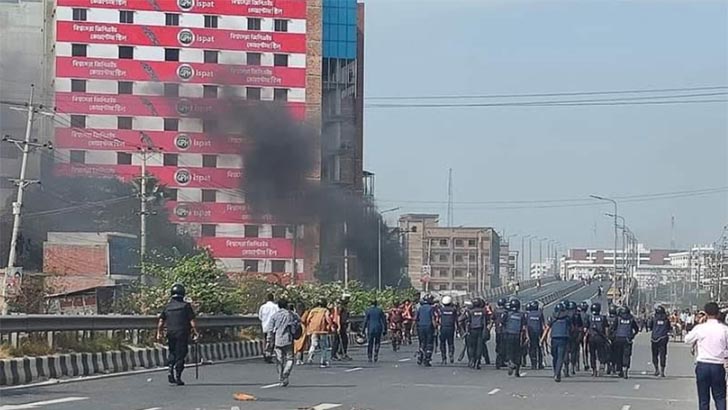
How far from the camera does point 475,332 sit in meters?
30.2

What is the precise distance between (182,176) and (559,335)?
5532 cm

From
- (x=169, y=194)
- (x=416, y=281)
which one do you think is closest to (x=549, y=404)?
(x=169, y=194)

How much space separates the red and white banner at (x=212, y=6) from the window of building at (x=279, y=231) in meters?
25.8

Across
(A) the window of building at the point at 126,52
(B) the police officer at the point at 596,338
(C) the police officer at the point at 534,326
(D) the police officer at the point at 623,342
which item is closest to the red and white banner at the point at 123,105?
(A) the window of building at the point at 126,52

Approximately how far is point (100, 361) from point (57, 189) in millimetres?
48704

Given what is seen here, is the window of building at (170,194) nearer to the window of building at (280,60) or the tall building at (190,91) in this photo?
the tall building at (190,91)

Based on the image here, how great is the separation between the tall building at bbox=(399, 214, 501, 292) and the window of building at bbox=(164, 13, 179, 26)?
54.0 metres

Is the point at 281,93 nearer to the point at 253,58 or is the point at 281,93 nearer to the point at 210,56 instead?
the point at 253,58

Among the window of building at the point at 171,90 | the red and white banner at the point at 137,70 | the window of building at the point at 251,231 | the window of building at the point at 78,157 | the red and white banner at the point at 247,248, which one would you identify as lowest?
the red and white banner at the point at 247,248

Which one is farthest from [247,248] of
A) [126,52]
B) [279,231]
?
[126,52]

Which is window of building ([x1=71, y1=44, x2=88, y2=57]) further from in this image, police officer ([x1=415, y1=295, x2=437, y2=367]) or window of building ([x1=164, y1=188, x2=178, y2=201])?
police officer ([x1=415, y1=295, x2=437, y2=367])

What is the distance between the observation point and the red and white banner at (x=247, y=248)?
75.9 metres

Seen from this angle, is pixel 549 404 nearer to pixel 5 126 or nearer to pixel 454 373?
pixel 454 373

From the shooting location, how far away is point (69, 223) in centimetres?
7112
